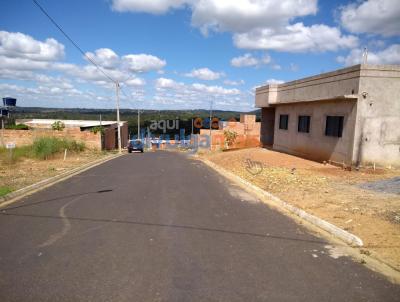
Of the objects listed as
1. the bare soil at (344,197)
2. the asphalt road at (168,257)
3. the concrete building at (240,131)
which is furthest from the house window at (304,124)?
the concrete building at (240,131)

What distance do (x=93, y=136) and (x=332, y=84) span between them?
26.7 metres

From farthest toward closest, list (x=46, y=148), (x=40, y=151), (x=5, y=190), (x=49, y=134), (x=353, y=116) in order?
(x=49, y=134) → (x=46, y=148) → (x=40, y=151) → (x=353, y=116) → (x=5, y=190)

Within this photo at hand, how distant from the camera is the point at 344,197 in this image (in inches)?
387

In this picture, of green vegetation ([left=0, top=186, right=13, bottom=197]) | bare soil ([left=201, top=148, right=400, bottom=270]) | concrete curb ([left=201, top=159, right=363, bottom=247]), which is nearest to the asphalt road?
concrete curb ([left=201, top=159, right=363, bottom=247])

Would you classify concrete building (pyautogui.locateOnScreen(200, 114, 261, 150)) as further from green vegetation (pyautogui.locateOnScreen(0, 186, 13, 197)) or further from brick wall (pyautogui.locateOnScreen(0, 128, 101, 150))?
green vegetation (pyautogui.locateOnScreen(0, 186, 13, 197))

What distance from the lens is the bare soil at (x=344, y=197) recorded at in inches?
246

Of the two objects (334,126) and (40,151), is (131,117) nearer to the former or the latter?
(40,151)

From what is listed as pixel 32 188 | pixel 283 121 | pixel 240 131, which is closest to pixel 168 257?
pixel 32 188

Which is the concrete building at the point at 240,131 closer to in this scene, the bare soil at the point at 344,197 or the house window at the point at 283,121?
the house window at the point at 283,121

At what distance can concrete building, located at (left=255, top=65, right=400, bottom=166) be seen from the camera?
48.2ft

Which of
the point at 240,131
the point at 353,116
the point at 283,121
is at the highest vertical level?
the point at 353,116

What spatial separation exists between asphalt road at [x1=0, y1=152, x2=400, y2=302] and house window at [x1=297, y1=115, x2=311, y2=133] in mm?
12526

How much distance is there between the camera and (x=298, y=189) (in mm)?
11398

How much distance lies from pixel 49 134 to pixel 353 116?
29.9m
